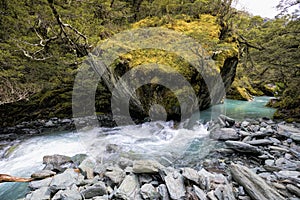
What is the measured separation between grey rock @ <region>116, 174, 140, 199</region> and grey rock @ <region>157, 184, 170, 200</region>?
0.37m

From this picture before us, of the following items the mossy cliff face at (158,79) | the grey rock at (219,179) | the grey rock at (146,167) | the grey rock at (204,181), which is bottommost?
the grey rock at (219,179)

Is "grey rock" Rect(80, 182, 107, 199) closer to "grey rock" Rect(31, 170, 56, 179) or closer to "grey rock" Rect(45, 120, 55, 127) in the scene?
"grey rock" Rect(31, 170, 56, 179)

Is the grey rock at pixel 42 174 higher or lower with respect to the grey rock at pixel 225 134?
lower

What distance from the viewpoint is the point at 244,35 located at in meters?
10.0

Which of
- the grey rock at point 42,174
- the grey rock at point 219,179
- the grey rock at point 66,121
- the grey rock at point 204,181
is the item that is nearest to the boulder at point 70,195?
the grey rock at point 42,174

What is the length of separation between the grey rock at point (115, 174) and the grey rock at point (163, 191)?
773 millimetres

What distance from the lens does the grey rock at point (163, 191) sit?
267 centimetres

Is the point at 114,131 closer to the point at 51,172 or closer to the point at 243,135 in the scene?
the point at 51,172

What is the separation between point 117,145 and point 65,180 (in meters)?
2.23

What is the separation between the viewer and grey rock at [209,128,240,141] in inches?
203

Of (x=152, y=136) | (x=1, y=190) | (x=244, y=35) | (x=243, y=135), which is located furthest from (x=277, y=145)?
(x=244, y=35)

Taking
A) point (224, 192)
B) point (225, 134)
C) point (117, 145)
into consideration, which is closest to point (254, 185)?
point (224, 192)

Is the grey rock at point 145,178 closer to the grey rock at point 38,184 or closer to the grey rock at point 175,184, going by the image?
the grey rock at point 175,184

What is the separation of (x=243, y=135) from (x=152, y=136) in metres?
2.90
